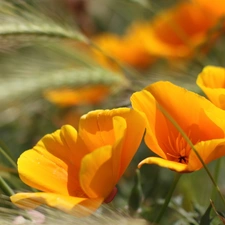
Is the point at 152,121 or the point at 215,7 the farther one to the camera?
the point at 215,7

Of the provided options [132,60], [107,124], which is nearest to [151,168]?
[107,124]

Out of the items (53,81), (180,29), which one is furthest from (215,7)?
(53,81)

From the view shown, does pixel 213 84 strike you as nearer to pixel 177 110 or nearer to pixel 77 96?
pixel 177 110

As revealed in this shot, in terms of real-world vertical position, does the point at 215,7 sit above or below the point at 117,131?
above

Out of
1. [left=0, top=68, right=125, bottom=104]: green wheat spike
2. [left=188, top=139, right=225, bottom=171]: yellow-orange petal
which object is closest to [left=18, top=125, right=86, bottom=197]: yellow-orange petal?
[left=188, top=139, right=225, bottom=171]: yellow-orange petal

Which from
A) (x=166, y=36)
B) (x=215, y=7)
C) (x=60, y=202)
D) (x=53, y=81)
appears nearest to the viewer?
(x=60, y=202)

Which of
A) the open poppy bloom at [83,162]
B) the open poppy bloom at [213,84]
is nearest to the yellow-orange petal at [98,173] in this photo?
the open poppy bloom at [83,162]

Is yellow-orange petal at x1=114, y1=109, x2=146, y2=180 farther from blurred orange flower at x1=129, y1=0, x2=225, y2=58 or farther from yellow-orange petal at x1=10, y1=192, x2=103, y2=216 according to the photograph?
blurred orange flower at x1=129, y1=0, x2=225, y2=58

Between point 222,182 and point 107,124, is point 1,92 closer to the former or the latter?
point 107,124
